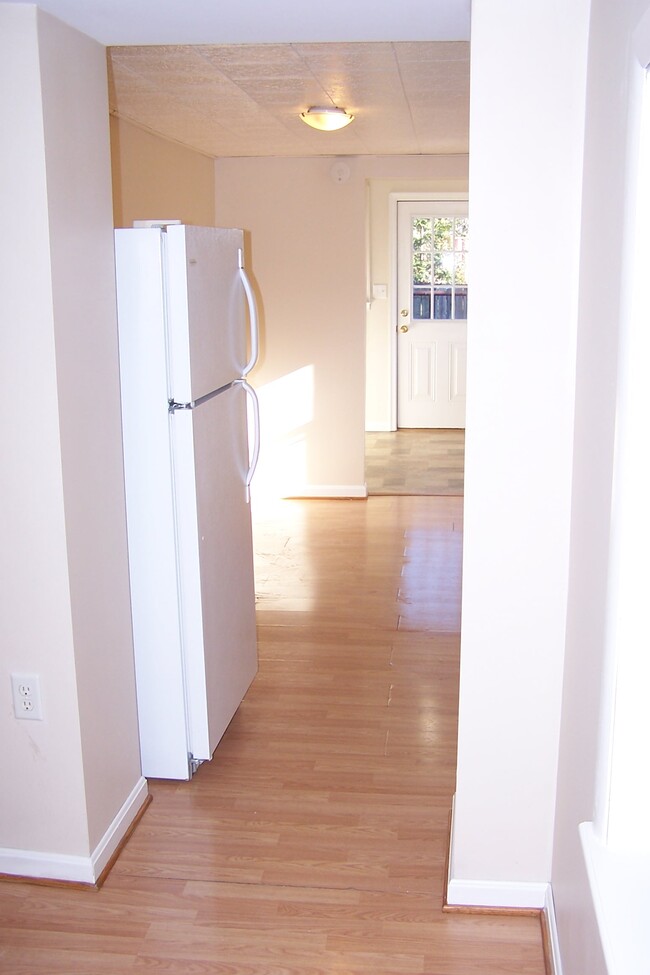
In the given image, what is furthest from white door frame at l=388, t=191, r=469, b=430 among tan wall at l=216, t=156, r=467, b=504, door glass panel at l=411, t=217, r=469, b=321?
tan wall at l=216, t=156, r=467, b=504

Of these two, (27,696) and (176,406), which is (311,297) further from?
(27,696)

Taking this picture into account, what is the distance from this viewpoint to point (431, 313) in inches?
331

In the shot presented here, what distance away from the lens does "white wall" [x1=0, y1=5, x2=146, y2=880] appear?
2.12m

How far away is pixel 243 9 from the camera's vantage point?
213 cm

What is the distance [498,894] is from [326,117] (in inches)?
133

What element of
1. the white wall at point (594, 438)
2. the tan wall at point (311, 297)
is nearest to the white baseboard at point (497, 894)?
the white wall at point (594, 438)

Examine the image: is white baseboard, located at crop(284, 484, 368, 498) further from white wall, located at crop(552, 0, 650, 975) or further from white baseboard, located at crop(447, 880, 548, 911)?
white wall, located at crop(552, 0, 650, 975)

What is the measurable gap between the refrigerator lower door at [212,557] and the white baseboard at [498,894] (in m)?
0.90

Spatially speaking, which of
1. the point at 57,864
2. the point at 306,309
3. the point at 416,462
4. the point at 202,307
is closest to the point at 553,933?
the point at 57,864

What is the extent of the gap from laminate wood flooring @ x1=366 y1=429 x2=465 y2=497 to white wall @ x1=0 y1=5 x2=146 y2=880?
4.09 m

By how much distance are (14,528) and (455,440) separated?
246 inches

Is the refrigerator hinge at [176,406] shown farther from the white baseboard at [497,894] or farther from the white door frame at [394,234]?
the white door frame at [394,234]

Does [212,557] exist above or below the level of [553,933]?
above

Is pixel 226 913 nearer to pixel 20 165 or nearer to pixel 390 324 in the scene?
pixel 20 165
